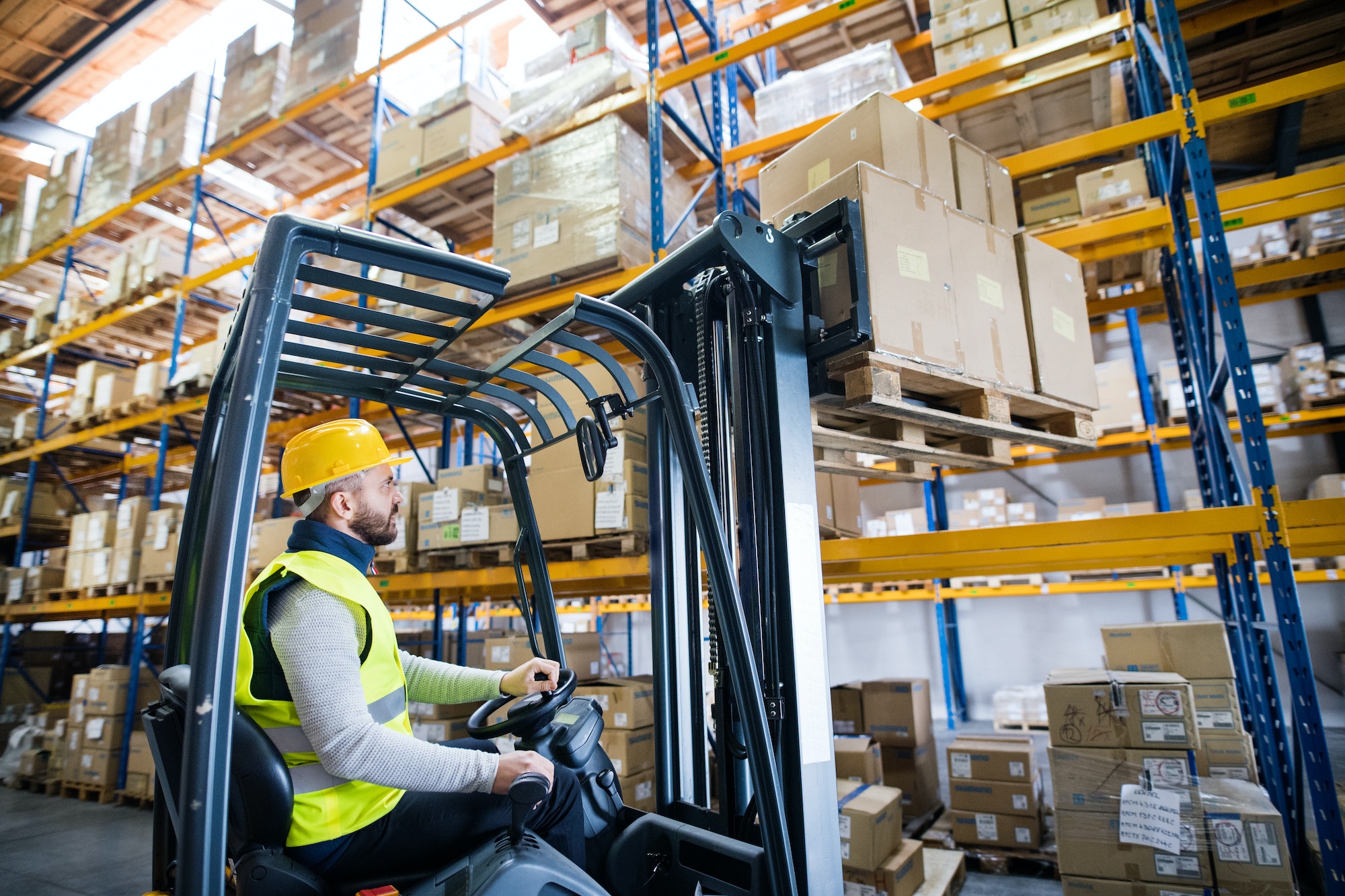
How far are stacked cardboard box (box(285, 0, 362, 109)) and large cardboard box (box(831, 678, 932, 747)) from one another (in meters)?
7.39

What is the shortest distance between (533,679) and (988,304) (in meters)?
2.16

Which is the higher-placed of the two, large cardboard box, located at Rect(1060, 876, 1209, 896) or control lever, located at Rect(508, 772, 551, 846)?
control lever, located at Rect(508, 772, 551, 846)

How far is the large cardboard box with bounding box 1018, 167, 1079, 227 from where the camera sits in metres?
4.77

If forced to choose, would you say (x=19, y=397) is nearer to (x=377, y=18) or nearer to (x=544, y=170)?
(x=377, y=18)

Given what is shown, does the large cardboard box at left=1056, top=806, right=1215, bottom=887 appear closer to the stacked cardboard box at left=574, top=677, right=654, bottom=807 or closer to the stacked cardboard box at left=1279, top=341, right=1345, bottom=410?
the stacked cardboard box at left=574, top=677, right=654, bottom=807

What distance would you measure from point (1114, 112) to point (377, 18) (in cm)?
712

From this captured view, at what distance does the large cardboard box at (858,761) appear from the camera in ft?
14.5

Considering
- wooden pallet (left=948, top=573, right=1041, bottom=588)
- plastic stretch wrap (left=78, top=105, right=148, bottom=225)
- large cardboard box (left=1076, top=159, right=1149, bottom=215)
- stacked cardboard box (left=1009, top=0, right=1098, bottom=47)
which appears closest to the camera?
stacked cardboard box (left=1009, top=0, right=1098, bottom=47)

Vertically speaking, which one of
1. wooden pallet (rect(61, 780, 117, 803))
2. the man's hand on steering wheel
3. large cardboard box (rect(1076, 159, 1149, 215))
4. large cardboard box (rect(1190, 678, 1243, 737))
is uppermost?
large cardboard box (rect(1076, 159, 1149, 215))

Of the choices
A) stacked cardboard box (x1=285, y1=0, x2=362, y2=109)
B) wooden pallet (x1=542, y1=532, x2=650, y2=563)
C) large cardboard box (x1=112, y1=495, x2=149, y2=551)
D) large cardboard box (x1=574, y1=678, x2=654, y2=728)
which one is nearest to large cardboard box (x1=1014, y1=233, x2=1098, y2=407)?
wooden pallet (x1=542, y1=532, x2=650, y2=563)

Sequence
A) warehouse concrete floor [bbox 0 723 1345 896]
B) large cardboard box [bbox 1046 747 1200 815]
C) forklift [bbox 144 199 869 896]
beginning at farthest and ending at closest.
→ warehouse concrete floor [bbox 0 723 1345 896]
large cardboard box [bbox 1046 747 1200 815]
forklift [bbox 144 199 869 896]

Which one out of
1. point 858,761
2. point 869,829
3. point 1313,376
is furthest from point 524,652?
point 1313,376

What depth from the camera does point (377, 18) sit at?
7.63 m

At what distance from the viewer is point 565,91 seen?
5.42 meters
